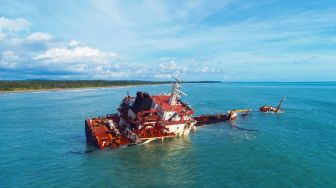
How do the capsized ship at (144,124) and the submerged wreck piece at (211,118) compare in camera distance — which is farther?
the submerged wreck piece at (211,118)

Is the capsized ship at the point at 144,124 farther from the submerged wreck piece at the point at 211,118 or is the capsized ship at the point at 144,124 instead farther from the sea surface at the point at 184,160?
the submerged wreck piece at the point at 211,118

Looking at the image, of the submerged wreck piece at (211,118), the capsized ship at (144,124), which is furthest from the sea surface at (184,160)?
the submerged wreck piece at (211,118)

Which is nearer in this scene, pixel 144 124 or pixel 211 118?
pixel 144 124

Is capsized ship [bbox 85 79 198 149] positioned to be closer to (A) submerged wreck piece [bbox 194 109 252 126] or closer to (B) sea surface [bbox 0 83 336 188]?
(B) sea surface [bbox 0 83 336 188]

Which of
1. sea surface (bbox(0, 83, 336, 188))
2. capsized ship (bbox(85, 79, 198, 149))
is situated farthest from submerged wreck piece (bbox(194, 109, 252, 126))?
capsized ship (bbox(85, 79, 198, 149))

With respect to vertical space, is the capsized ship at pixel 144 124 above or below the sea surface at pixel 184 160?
above

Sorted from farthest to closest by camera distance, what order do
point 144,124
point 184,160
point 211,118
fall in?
point 211,118
point 144,124
point 184,160

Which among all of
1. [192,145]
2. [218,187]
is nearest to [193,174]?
[218,187]

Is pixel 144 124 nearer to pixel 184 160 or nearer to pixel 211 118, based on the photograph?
pixel 184 160

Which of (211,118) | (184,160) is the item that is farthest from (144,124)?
(211,118)
